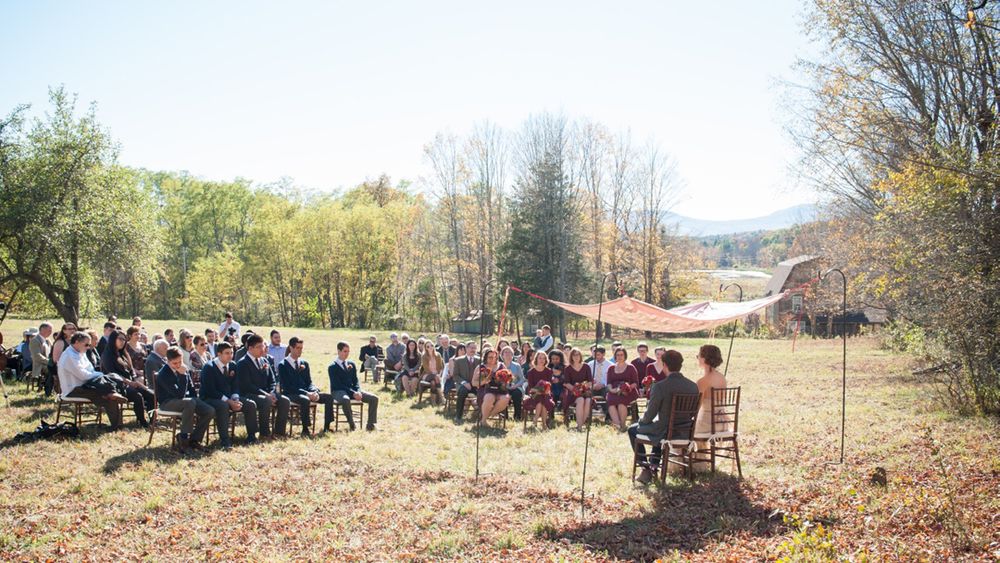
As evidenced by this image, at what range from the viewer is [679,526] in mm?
6438

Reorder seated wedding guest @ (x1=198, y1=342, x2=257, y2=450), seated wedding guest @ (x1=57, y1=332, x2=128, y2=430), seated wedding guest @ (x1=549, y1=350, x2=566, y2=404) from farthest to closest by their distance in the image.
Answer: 1. seated wedding guest @ (x1=549, y1=350, x2=566, y2=404)
2. seated wedding guest @ (x1=57, y1=332, x2=128, y2=430)
3. seated wedding guest @ (x1=198, y1=342, x2=257, y2=450)

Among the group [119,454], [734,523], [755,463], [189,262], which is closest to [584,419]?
[755,463]

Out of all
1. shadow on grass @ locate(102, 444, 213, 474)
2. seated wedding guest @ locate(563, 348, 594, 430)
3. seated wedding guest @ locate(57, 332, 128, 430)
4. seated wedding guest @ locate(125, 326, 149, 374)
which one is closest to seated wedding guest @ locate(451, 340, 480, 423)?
seated wedding guest @ locate(563, 348, 594, 430)

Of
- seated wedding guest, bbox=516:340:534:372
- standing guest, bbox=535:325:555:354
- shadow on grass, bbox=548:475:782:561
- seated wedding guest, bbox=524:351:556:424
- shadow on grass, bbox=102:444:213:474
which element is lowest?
shadow on grass, bbox=548:475:782:561

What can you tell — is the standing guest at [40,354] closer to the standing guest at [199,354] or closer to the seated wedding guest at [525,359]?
the standing guest at [199,354]

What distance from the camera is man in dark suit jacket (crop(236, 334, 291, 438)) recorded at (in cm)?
1012

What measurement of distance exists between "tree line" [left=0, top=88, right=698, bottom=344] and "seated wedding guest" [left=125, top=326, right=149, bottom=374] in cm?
866

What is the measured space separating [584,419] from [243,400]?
6027 millimetres

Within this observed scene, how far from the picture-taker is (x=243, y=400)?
9969mm

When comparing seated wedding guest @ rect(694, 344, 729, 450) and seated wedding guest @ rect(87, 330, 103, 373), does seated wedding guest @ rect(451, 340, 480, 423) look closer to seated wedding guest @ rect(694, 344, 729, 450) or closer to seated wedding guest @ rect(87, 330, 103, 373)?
seated wedding guest @ rect(694, 344, 729, 450)

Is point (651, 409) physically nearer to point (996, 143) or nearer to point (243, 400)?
point (243, 400)

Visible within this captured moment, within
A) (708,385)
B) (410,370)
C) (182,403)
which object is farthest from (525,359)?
(182,403)

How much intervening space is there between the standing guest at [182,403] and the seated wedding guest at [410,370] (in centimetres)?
605

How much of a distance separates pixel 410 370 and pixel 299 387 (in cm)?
469
